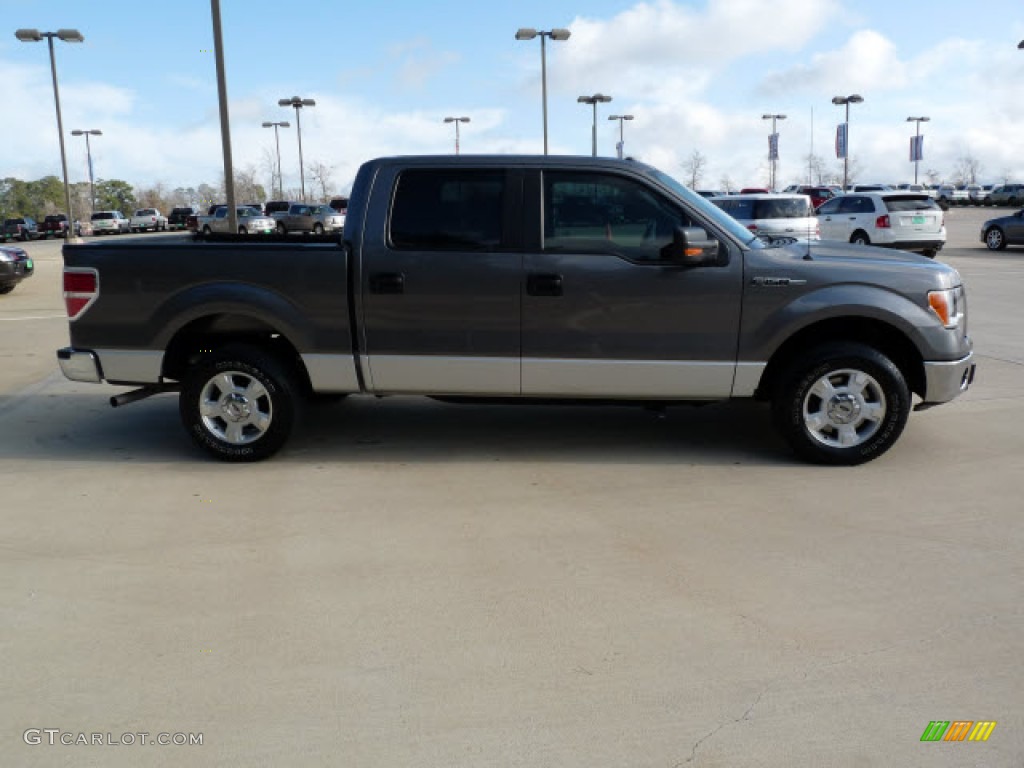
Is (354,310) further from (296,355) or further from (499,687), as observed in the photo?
(499,687)

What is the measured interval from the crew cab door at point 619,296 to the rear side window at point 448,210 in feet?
0.79

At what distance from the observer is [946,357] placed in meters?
5.89

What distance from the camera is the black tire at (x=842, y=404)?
5.88 m

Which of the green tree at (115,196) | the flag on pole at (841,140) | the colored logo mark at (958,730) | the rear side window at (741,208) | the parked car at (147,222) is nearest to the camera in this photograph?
the colored logo mark at (958,730)

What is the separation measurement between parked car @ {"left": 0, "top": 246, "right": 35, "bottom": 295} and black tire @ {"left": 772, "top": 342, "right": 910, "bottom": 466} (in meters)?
17.5

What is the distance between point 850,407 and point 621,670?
123 inches

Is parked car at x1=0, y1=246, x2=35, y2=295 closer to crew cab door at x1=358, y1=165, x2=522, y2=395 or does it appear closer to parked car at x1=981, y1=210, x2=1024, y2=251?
crew cab door at x1=358, y1=165, x2=522, y2=395

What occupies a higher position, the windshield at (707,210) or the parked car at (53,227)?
the windshield at (707,210)

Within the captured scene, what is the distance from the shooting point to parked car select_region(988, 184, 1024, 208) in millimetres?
67650

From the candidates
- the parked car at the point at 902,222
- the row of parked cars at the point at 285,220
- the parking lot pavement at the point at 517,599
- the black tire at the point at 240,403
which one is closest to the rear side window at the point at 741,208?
the parked car at the point at 902,222

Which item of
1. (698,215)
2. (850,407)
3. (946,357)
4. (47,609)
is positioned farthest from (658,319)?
(47,609)

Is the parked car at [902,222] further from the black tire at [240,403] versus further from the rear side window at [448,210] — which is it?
the black tire at [240,403]

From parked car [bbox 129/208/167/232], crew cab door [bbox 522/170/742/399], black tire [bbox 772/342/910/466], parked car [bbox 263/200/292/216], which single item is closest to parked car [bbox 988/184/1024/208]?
parked car [bbox 263/200/292/216]

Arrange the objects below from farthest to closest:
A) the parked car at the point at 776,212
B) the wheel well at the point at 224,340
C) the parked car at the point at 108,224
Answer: the parked car at the point at 108,224, the parked car at the point at 776,212, the wheel well at the point at 224,340
